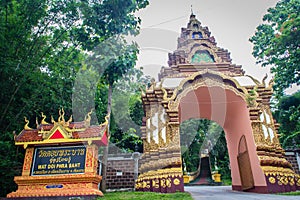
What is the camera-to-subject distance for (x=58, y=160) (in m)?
6.91

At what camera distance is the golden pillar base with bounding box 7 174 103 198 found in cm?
641

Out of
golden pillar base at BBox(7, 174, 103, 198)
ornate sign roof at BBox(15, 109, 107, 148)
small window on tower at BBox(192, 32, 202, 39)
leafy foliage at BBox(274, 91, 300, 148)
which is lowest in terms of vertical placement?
golden pillar base at BBox(7, 174, 103, 198)

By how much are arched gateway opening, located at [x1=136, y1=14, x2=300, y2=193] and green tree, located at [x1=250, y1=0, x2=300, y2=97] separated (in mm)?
1969

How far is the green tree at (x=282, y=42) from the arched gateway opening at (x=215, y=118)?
1.97 meters

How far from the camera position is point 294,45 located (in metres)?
10.0

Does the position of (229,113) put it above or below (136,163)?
above

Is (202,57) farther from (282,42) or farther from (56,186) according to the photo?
(56,186)

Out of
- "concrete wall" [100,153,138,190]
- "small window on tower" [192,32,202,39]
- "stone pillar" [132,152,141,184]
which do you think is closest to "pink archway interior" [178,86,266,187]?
"stone pillar" [132,152,141,184]

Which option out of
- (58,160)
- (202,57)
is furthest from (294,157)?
(58,160)

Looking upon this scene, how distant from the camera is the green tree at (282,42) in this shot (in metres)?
9.54

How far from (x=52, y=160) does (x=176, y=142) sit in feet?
12.2

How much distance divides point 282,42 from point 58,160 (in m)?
9.35

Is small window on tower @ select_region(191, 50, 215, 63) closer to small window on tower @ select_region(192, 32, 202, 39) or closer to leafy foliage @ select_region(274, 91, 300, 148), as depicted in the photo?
small window on tower @ select_region(192, 32, 202, 39)

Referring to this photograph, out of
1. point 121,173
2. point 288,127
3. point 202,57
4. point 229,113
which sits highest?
point 202,57
